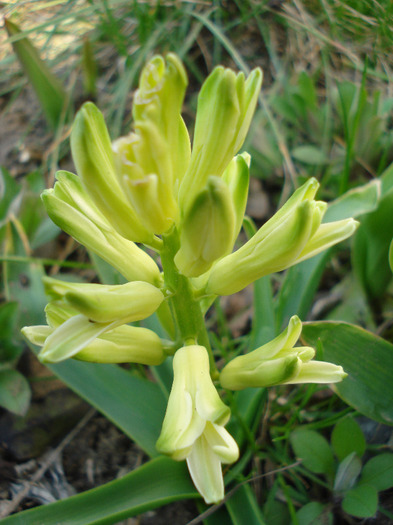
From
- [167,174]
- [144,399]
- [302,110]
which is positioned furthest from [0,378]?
[302,110]

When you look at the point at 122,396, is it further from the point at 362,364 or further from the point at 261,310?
the point at 362,364

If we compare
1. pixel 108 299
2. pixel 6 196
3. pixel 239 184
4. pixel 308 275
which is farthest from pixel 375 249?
pixel 6 196

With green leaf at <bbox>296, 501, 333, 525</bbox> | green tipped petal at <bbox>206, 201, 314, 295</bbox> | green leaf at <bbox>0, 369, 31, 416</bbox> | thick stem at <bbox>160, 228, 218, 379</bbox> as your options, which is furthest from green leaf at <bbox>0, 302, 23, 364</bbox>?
green leaf at <bbox>296, 501, 333, 525</bbox>

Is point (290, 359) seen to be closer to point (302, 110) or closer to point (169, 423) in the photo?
point (169, 423)

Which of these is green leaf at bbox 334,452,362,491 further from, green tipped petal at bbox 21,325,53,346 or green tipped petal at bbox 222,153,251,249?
green tipped petal at bbox 21,325,53,346

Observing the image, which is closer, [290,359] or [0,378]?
[290,359]

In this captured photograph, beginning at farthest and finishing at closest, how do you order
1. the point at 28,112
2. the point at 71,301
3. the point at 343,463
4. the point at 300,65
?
the point at 28,112, the point at 300,65, the point at 343,463, the point at 71,301
